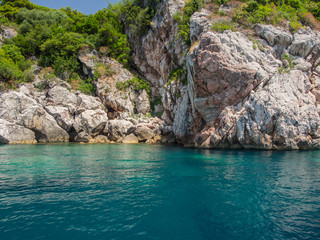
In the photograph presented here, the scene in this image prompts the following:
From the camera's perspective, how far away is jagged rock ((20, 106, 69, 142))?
3061 centimetres

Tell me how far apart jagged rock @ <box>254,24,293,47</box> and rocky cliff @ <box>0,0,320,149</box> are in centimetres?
11

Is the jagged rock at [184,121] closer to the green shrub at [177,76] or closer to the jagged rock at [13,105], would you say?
the green shrub at [177,76]

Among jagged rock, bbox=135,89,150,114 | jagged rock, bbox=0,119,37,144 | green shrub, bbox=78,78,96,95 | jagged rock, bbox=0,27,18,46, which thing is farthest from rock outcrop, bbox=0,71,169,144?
jagged rock, bbox=0,27,18,46

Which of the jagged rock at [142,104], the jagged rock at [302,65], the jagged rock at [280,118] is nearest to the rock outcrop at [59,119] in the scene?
the jagged rock at [142,104]

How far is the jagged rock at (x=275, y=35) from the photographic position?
25.8 m

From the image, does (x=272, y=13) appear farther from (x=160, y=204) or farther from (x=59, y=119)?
(x=59, y=119)

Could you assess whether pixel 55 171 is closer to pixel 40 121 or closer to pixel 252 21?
pixel 40 121

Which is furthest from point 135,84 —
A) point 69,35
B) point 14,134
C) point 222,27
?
point 14,134

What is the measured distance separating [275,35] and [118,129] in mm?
26802

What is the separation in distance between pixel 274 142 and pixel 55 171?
20.4 metres

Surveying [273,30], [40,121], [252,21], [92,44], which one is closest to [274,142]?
[273,30]

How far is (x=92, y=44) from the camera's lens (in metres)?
45.5

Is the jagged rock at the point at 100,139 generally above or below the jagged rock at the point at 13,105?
below

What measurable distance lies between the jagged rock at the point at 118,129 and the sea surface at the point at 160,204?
2234 cm
